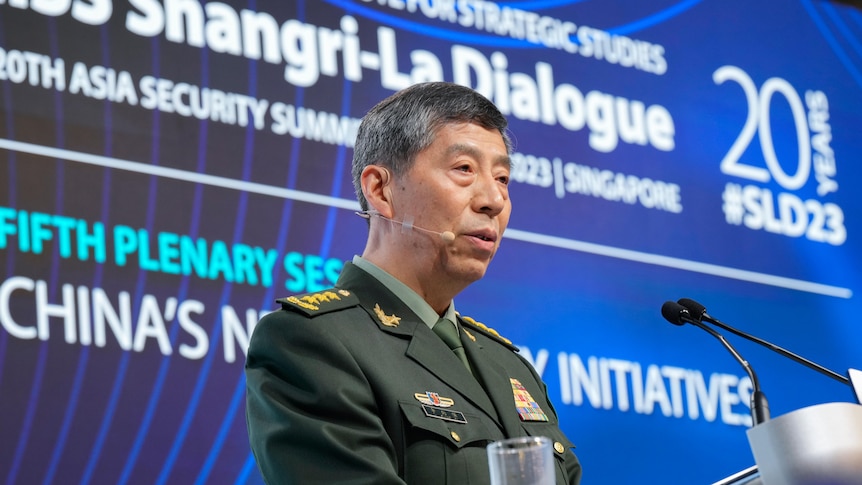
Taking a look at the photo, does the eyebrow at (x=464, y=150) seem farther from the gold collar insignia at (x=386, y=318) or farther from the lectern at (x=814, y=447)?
the lectern at (x=814, y=447)

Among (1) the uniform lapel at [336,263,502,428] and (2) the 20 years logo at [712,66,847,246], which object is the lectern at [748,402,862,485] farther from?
(2) the 20 years logo at [712,66,847,246]

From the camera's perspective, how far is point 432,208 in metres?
2.57

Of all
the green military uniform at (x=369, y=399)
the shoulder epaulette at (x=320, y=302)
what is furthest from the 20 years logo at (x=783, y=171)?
the shoulder epaulette at (x=320, y=302)

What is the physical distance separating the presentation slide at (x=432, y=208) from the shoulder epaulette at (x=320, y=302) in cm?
116

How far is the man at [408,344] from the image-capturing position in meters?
2.17

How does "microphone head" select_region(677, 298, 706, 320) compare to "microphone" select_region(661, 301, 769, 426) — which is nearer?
"microphone" select_region(661, 301, 769, 426)

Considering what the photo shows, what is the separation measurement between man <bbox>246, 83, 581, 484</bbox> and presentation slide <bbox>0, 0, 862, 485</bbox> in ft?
3.49

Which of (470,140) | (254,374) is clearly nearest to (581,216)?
(470,140)

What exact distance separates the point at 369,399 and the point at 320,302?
0.27 m

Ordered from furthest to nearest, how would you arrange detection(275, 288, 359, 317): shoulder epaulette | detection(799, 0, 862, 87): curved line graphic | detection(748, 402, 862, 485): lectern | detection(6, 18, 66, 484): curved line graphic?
detection(799, 0, 862, 87): curved line graphic < detection(6, 18, 66, 484): curved line graphic < detection(275, 288, 359, 317): shoulder epaulette < detection(748, 402, 862, 485): lectern

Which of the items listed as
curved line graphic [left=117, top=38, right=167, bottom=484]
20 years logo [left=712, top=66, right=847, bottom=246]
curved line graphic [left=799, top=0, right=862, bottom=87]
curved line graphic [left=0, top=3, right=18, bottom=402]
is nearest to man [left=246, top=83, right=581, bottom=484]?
curved line graphic [left=117, top=38, right=167, bottom=484]

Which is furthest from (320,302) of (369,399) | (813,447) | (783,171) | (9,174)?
(783,171)

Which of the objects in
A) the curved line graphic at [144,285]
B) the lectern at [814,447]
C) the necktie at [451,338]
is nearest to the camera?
the lectern at [814,447]

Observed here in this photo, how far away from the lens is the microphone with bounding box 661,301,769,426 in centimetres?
220
